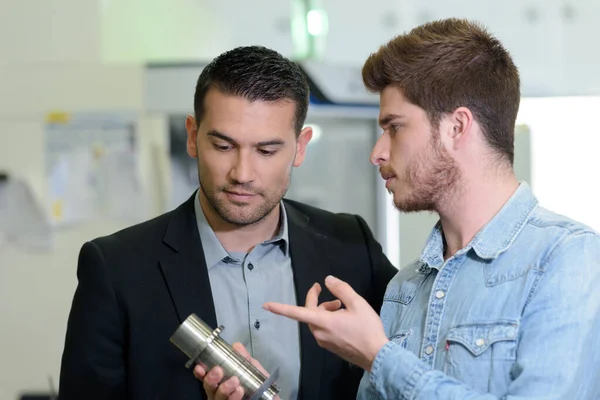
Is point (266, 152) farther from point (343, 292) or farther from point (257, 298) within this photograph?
point (343, 292)

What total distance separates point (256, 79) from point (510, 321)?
2.02 ft

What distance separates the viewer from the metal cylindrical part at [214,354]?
3.50ft

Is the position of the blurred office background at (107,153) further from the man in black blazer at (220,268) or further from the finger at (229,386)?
the finger at (229,386)

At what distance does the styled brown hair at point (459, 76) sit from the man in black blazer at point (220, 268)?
32cm

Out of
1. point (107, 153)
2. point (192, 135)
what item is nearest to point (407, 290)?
point (192, 135)

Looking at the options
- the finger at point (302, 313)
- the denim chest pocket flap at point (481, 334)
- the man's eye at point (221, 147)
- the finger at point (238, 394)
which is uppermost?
the man's eye at point (221, 147)

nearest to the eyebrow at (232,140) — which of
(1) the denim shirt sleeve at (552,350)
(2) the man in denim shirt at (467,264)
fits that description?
(2) the man in denim shirt at (467,264)

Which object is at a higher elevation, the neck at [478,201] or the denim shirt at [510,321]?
the neck at [478,201]

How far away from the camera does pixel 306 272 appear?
4.52 feet

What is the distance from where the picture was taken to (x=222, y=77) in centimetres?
133

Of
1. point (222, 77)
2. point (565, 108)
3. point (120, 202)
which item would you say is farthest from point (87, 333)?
point (565, 108)

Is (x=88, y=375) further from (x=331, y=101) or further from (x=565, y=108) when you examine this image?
(x=565, y=108)

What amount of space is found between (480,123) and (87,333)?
69 cm

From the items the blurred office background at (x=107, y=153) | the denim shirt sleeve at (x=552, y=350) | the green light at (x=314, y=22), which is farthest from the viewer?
the green light at (x=314, y=22)
